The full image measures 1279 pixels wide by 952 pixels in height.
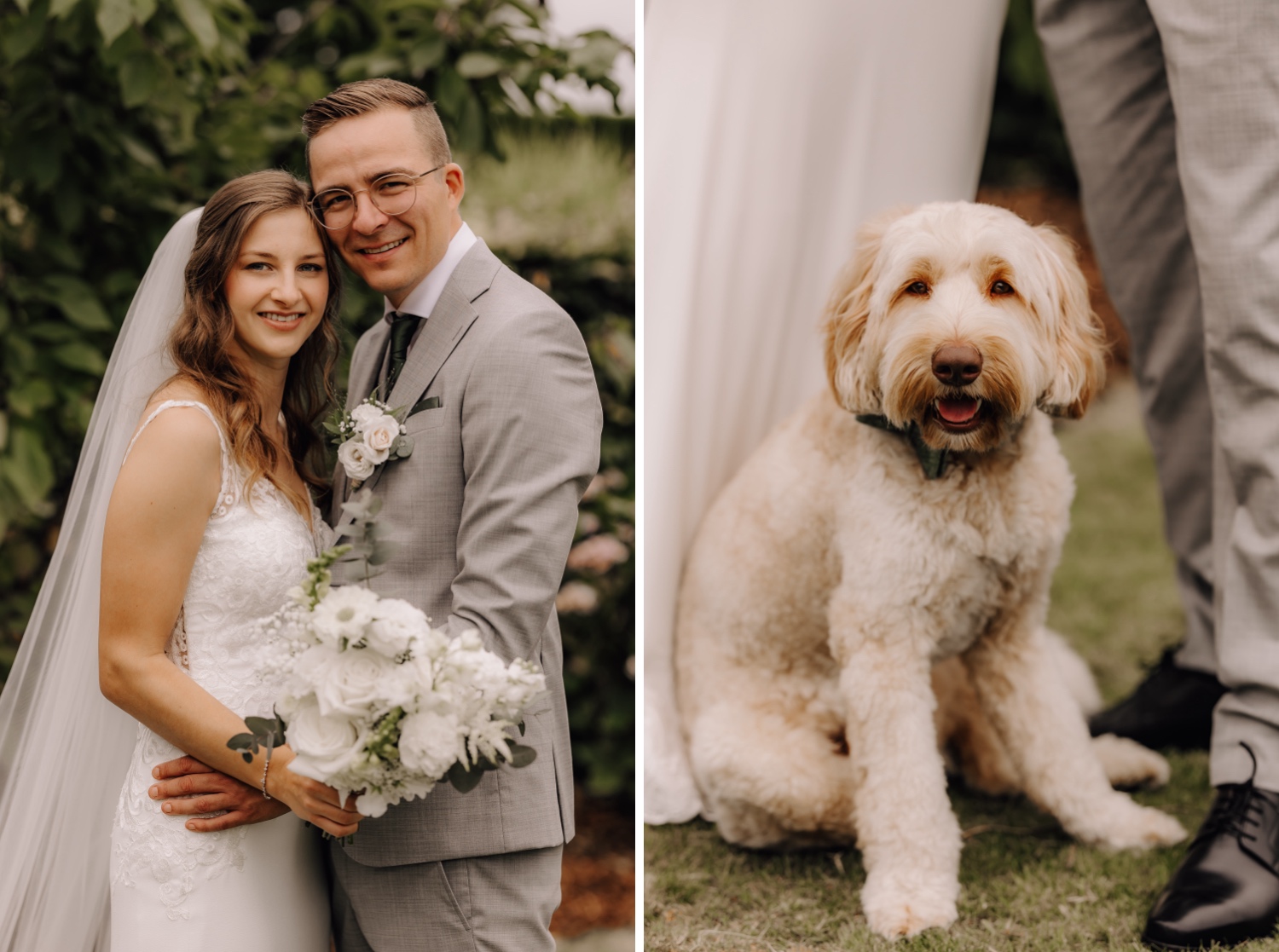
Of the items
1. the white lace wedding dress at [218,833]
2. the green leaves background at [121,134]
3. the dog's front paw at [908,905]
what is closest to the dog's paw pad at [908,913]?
the dog's front paw at [908,905]

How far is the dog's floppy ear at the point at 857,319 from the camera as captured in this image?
2.31 m

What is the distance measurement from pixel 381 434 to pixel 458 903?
86 centimetres

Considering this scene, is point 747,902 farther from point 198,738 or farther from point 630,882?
point 630,882

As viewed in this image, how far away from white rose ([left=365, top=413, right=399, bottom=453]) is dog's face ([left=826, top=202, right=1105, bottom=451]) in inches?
39.7

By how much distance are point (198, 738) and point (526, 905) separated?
0.66 m

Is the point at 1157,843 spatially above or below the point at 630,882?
above

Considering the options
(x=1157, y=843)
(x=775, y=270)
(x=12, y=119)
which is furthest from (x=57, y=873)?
(x=1157, y=843)

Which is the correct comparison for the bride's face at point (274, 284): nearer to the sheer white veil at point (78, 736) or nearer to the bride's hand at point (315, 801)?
the sheer white veil at point (78, 736)

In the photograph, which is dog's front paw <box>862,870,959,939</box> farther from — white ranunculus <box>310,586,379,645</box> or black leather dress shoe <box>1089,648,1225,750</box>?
white ranunculus <box>310,586,379,645</box>

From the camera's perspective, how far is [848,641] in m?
2.47

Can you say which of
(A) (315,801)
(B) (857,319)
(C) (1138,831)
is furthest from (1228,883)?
(A) (315,801)

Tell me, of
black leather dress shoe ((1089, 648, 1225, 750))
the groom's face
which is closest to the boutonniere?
the groom's face

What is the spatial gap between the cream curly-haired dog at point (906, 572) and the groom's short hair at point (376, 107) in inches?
37.6

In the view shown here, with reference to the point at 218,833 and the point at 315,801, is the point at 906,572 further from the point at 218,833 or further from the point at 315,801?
the point at 218,833
